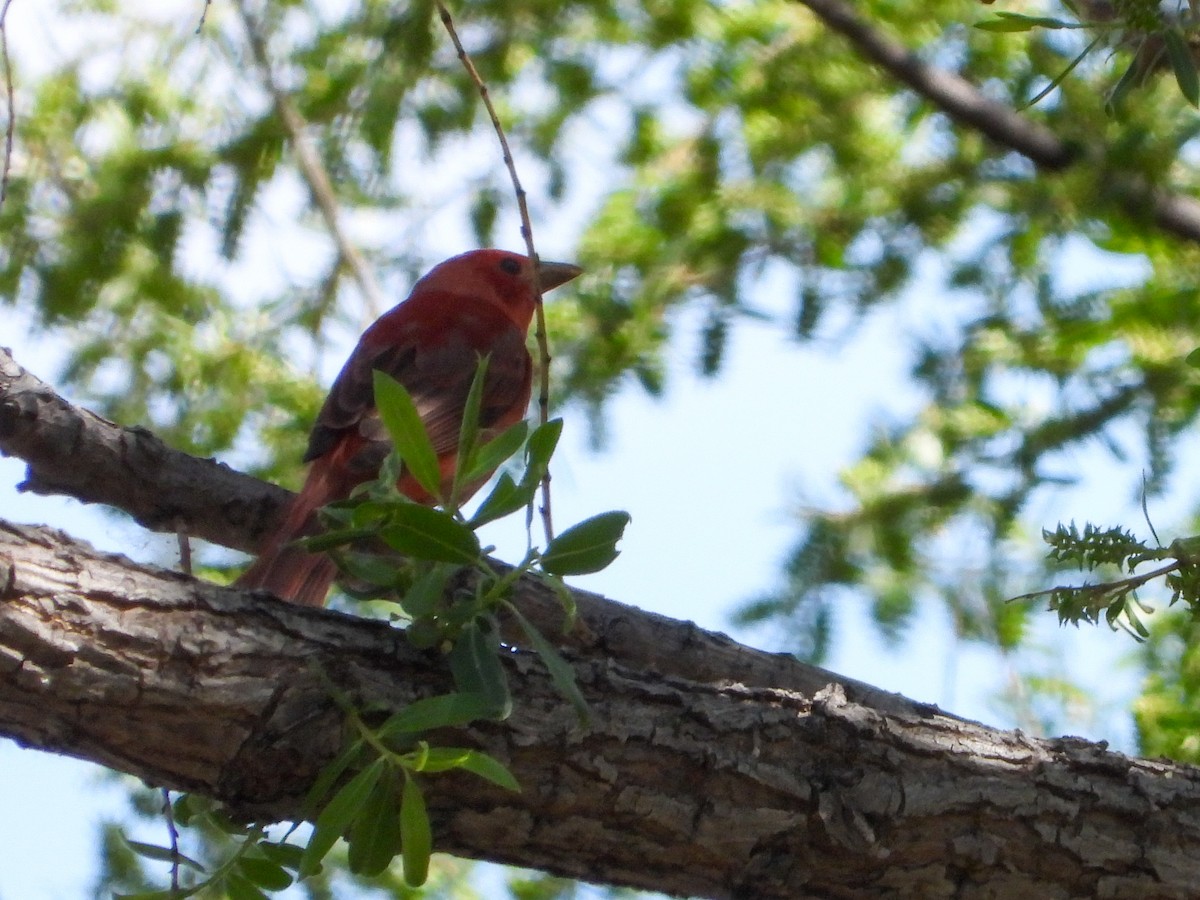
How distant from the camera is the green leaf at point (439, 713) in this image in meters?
1.95

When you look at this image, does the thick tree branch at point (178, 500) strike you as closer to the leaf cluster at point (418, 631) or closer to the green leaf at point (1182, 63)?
the leaf cluster at point (418, 631)

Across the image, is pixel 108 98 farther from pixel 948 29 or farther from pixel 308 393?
pixel 948 29

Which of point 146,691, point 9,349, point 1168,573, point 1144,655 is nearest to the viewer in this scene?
point 146,691

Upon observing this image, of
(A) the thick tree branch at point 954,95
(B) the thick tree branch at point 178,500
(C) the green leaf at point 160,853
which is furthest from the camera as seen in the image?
(A) the thick tree branch at point 954,95

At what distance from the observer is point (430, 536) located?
77.8 inches

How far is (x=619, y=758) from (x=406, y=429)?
2.08 ft

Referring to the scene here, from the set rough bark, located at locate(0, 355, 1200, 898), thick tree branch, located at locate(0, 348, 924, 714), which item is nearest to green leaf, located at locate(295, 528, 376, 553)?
rough bark, located at locate(0, 355, 1200, 898)

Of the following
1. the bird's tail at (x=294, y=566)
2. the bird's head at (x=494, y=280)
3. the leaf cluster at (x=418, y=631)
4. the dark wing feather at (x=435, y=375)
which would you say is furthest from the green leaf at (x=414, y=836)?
the bird's head at (x=494, y=280)

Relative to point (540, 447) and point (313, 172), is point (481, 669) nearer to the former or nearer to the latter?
point (540, 447)

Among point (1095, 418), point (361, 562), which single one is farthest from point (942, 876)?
point (1095, 418)

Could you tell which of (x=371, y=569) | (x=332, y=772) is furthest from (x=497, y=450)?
(x=332, y=772)

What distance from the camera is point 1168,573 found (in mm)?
2406

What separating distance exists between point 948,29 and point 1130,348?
1.39 m

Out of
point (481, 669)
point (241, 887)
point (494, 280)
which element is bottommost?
point (241, 887)
